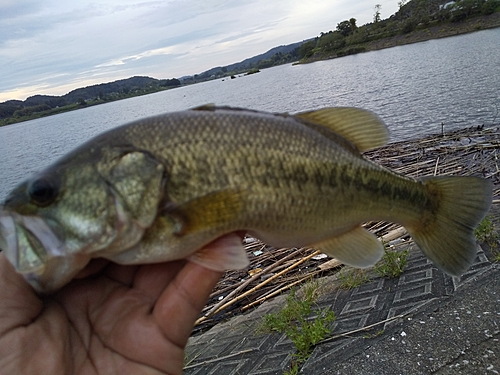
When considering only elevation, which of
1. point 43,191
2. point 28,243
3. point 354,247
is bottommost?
point 354,247

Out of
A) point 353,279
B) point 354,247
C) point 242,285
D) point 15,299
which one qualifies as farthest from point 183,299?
point 242,285

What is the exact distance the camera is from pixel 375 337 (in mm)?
4699

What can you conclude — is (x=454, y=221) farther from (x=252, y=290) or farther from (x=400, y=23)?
(x=400, y=23)

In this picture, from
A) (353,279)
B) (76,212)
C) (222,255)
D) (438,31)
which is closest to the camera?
(76,212)

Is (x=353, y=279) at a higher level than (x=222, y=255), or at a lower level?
lower

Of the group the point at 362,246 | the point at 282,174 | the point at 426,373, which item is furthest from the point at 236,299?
the point at 282,174

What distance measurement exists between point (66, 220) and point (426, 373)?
3.93 metres

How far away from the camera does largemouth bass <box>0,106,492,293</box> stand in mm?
2375

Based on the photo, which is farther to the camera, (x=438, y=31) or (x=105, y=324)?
(x=438, y=31)

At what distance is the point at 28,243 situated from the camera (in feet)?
7.47

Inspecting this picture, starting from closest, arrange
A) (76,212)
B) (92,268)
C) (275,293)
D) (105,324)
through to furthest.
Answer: (76,212)
(105,324)
(92,268)
(275,293)

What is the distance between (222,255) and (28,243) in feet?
3.99

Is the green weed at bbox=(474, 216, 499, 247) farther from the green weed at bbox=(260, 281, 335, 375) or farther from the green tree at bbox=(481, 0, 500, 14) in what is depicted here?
the green tree at bbox=(481, 0, 500, 14)

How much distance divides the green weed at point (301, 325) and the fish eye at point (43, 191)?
11.3 ft
